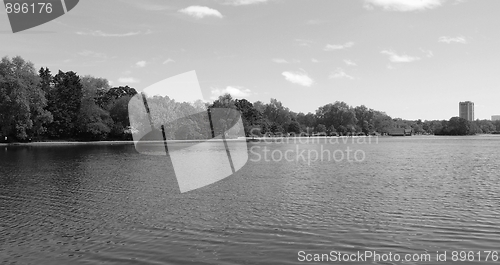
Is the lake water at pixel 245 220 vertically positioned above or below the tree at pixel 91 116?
below

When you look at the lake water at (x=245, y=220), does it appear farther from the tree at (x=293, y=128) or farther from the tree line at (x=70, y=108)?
the tree at (x=293, y=128)

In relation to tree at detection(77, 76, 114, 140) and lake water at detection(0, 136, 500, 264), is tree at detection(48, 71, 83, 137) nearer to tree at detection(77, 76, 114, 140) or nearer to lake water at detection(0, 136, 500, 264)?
tree at detection(77, 76, 114, 140)

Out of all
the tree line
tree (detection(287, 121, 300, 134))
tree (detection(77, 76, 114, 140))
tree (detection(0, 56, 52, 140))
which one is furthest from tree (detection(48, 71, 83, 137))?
tree (detection(287, 121, 300, 134))

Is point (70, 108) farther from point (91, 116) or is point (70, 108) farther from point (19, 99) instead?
point (19, 99)

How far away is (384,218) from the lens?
53.2 feet

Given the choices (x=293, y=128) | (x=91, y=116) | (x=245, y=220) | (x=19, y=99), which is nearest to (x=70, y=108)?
(x=91, y=116)

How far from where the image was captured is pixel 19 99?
7888 cm

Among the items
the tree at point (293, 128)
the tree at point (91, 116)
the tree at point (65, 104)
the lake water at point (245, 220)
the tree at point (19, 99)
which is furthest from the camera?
the tree at point (293, 128)

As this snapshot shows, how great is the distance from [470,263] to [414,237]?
253cm

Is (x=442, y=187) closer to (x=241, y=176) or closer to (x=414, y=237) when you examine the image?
(x=414, y=237)

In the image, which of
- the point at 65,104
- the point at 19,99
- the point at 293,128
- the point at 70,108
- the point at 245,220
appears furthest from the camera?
the point at 293,128

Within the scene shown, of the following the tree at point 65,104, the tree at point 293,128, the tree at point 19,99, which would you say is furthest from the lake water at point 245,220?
the tree at point 293,128

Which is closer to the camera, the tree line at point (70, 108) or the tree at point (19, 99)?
the tree at point (19, 99)

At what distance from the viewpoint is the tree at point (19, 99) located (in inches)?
3130
